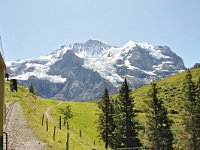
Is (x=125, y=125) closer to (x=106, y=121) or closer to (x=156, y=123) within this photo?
(x=156, y=123)

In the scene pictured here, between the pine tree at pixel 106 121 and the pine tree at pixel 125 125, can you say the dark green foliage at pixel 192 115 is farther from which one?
the pine tree at pixel 106 121

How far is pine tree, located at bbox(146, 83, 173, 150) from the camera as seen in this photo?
236 ft

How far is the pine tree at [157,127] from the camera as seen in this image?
71.9m

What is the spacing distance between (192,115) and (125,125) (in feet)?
49.1

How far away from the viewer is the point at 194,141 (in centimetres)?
7256

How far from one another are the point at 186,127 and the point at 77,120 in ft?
211

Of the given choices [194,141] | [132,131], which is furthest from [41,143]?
[194,141]

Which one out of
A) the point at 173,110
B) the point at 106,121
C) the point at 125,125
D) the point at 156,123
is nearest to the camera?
the point at 156,123

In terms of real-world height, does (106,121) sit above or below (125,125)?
above

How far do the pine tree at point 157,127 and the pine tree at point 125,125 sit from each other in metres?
3.27

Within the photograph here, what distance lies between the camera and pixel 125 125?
7381 centimetres

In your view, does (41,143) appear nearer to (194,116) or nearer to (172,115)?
(194,116)

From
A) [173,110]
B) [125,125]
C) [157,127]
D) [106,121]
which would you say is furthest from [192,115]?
[173,110]

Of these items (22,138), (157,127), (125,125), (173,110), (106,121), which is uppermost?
(173,110)
